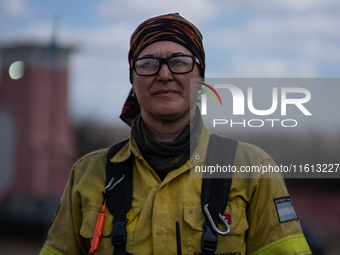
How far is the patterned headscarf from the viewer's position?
173 centimetres

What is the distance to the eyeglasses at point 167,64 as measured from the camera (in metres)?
1.66

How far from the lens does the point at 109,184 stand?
1.70m

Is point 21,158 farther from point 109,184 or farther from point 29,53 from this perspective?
point 109,184

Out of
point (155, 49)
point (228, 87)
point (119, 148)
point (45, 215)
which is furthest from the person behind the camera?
point (45, 215)

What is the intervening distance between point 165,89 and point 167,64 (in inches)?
4.5

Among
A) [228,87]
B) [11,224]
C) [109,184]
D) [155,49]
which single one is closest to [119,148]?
[109,184]

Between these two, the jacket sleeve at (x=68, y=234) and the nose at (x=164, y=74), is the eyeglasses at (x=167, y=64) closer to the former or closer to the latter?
the nose at (x=164, y=74)

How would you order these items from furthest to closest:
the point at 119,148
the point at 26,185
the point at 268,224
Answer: the point at 26,185
the point at 119,148
the point at 268,224

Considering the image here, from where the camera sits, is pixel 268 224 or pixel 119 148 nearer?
pixel 268 224

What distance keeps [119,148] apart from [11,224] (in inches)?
307

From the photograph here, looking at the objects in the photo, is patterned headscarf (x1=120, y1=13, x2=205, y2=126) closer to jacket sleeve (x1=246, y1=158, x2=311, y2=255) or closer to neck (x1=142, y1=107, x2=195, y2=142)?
neck (x1=142, y1=107, x2=195, y2=142)

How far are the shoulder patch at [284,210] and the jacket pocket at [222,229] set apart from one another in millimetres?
150

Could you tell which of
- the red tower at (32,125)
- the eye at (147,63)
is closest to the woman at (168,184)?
the eye at (147,63)

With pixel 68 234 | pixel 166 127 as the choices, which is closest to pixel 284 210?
pixel 166 127
